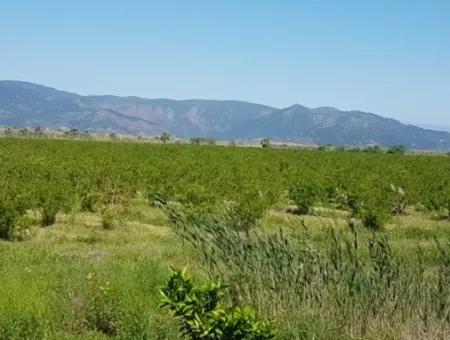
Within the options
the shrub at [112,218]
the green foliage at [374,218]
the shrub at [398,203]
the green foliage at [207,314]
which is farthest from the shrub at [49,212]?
the shrub at [398,203]

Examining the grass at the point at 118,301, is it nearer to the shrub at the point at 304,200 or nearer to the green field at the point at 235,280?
the green field at the point at 235,280

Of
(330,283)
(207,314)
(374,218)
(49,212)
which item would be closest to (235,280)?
(330,283)

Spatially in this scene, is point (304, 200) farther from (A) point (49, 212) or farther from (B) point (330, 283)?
(B) point (330, 283)

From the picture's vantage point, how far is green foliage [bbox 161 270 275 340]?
5.09 m

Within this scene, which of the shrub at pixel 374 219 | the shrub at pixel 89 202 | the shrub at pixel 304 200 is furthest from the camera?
the shrub at pixel 304 200

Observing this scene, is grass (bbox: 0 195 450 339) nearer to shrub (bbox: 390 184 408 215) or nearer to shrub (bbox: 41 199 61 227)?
shrub (bbox: 41 199 61 227)

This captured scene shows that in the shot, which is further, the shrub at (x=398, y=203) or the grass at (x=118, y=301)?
A: the shrub at (x=398, y=203)

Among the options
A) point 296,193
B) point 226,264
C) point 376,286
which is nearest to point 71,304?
point 226,264

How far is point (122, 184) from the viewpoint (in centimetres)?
2366

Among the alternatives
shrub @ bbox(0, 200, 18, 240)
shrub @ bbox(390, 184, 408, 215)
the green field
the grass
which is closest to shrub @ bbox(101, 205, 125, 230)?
the green field

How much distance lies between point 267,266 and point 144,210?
12944 mm

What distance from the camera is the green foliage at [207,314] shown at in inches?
200

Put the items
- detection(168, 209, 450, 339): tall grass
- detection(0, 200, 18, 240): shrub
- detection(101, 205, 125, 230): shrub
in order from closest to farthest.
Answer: detection(168, 209, 450, 339): tall grass < detection(0, 200, 18, 240): shrub < detection(101, 205, 125, 230): shrub

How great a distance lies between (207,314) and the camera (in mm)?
5375
